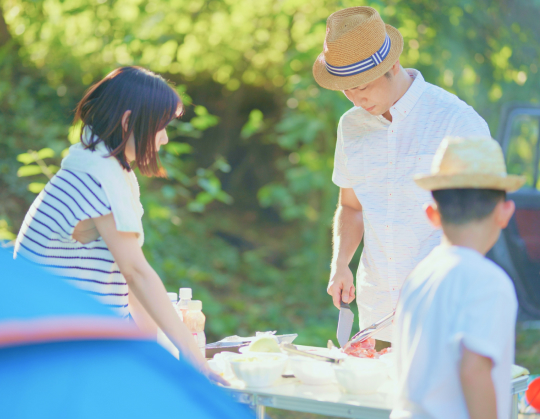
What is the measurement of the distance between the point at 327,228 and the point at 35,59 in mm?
3516

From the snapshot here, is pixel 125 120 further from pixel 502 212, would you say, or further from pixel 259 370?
pixel 502 212

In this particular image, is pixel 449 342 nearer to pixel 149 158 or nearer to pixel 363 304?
pixel 149 158

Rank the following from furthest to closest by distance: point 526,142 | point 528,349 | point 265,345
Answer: point 528,349, point 526,142, point 265,345

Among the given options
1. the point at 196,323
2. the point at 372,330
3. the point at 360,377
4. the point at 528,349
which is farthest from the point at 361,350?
the point at 528,349

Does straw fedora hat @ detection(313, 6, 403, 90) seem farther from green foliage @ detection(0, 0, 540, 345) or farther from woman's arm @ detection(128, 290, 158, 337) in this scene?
green foliage @ detection(0, 0, 540, 345)

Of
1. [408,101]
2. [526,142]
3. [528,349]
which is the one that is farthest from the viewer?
[528,349]

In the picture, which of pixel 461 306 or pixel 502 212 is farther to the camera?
pixel 502 212

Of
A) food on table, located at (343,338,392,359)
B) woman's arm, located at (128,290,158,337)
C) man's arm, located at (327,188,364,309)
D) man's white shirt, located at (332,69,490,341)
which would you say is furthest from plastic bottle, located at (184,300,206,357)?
man's white shirt, located at (332,69,490,341)

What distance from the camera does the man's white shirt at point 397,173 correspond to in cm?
206

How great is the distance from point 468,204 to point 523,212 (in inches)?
138

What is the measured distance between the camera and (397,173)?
2.13 meters

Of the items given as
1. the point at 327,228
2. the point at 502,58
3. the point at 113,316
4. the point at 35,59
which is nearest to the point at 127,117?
the point at 113,316

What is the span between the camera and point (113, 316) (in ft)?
3.19

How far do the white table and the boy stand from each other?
320 mm
